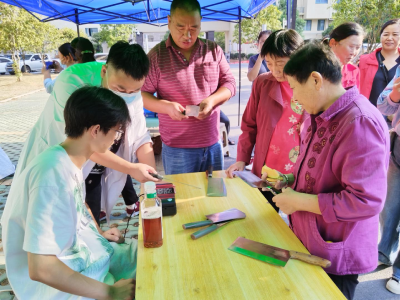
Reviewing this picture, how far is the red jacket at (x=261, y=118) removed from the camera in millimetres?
1694

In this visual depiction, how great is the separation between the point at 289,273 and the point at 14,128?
722cm

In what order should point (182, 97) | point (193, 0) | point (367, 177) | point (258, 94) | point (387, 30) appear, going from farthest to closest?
point (387, 30) → point (182, 97) → point (193, 0) → point (258, 94) → point (367, 177)

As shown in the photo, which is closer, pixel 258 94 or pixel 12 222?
pixel 12 222

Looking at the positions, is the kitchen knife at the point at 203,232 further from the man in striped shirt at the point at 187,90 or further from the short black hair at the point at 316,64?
the man in striped shirt at the point at 187,90

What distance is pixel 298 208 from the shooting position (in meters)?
1.09

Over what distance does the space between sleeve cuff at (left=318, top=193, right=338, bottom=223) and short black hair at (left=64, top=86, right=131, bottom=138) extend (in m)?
0.81

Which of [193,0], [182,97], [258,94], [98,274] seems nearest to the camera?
[98,274]

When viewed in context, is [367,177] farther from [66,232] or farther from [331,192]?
[66,232]

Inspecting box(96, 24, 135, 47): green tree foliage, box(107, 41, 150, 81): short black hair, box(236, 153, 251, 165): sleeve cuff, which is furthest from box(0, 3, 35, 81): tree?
box(236, 153, 251, 165): sleeve cuff

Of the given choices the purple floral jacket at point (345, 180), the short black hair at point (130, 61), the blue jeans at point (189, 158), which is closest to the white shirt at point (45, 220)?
the short black hair at point (130, 61)

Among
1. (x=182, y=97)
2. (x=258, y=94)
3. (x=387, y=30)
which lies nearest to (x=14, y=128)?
(x=182, y=97)

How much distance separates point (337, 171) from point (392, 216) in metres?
1.53

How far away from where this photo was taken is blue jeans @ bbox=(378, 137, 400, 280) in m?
2.05

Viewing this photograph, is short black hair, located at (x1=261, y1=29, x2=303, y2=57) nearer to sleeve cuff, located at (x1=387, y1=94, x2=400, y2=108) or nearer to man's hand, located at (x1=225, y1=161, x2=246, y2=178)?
man's hand, located at (x1=225, y1=161, x2=246, y2=178)
